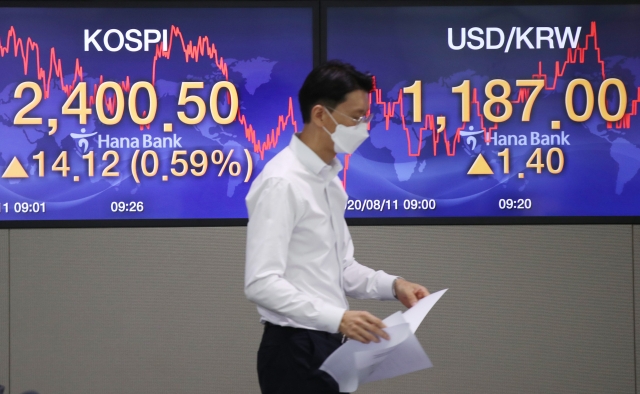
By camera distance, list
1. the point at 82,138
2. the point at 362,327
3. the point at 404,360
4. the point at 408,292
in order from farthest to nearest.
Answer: the point at 82,138 < the point at 408,292 < the point at 404,360 < the point at 362,327

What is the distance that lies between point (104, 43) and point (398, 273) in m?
1.71

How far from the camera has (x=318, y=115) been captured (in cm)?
192

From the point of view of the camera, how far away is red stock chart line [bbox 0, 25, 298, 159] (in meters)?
3.60

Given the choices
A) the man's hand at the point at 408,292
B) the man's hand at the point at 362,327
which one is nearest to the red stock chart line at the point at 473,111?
the man's hand at the point at 408,292

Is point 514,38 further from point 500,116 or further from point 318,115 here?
point 318,115

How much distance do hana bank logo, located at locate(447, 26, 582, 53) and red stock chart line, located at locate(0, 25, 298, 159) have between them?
84 centimetres

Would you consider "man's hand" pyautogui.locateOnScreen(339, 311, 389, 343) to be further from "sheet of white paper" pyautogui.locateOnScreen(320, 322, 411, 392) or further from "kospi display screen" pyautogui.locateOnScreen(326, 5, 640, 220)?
"kospi display screen" pyautogui.locateOnScreen(326, 5, 640, 220)

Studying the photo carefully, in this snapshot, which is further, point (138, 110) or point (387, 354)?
point (138, 110)

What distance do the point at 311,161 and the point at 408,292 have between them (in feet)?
1.36

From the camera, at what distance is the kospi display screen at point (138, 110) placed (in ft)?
11.8

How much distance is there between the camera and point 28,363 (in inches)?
145

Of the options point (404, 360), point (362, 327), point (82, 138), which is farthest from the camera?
point (82, 138)
